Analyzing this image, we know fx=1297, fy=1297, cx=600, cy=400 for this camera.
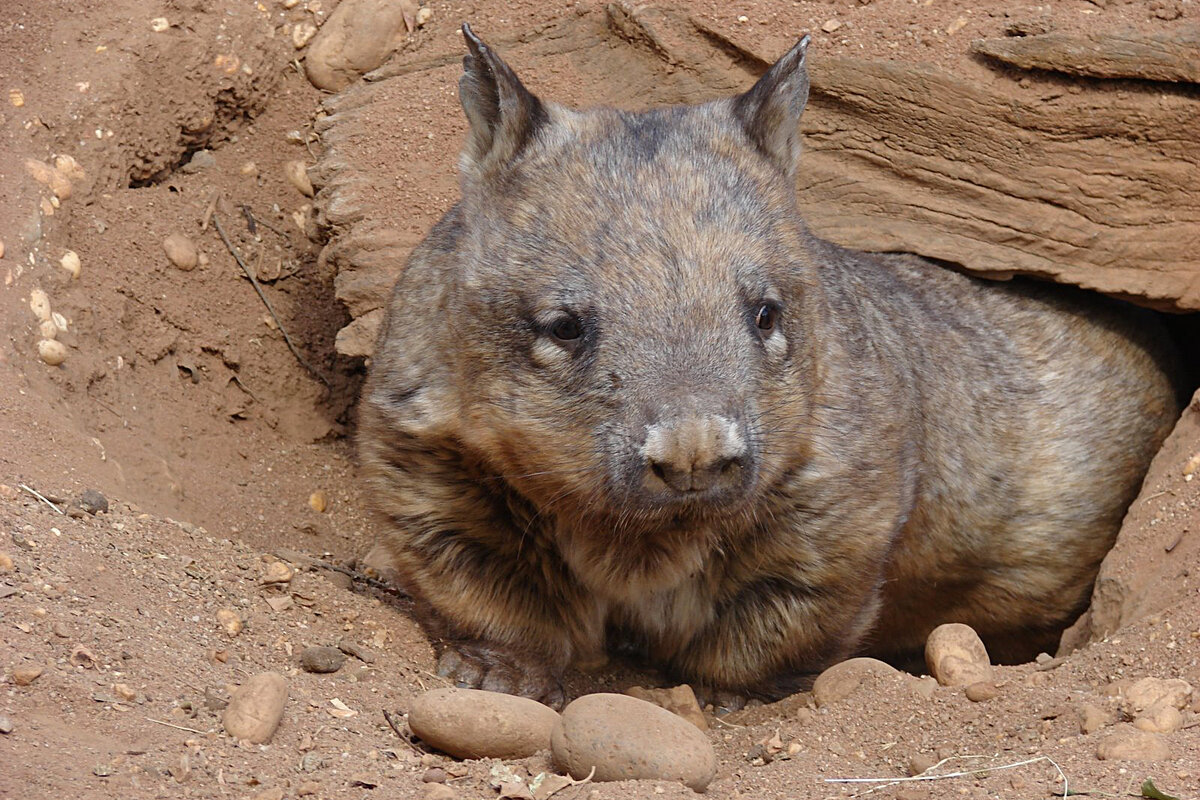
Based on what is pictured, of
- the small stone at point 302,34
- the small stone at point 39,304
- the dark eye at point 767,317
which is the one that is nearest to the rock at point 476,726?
the dark eye at point 767,317

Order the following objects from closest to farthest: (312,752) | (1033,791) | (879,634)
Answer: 1. (1033,791)
2. (312,752)
3. (879,634)

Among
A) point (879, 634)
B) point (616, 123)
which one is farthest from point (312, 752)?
point (879, 634)

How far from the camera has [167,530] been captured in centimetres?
386

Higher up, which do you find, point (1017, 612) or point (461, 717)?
point (461, 717)

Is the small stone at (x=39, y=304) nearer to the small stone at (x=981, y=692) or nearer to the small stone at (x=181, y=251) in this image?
the small stone at (x=181, y=251)

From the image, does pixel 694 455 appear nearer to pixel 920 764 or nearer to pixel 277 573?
pixel 920 764

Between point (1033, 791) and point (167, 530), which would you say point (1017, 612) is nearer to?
point (1033, 791)

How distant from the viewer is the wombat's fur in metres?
3.23

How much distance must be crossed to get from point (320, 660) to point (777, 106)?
2025 millimetres

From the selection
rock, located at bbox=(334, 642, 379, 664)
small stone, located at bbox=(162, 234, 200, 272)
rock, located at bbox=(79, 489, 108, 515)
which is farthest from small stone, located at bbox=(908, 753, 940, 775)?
small stone, located at bbox=(162, 234, 200, 272)

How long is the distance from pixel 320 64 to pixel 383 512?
9.31 ft

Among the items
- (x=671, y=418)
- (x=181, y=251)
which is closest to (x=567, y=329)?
(x=671, y=418)

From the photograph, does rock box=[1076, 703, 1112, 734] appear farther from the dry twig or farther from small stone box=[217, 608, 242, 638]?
the dry twig

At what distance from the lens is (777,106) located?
380cm
